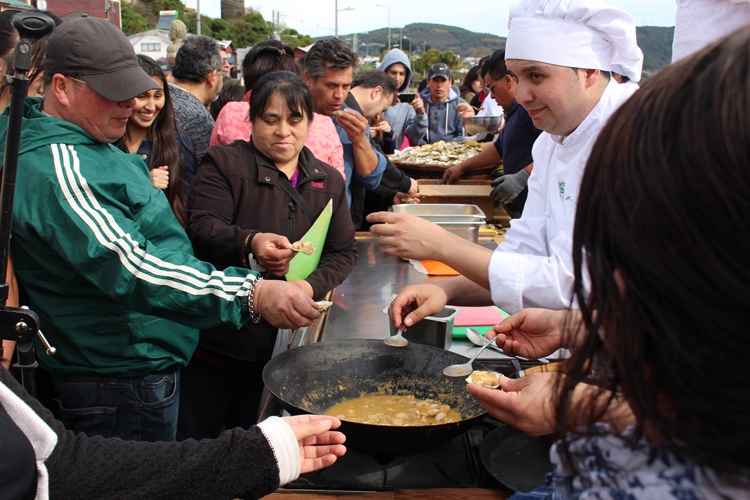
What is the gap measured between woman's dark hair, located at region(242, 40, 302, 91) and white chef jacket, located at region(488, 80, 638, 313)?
2.35 metres

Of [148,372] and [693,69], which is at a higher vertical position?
[693,69]

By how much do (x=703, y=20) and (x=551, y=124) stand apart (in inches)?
31.2

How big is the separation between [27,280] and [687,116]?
1.86m

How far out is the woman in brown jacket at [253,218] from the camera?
2598 mm

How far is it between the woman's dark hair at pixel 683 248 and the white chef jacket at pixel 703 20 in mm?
1817

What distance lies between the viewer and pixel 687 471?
2.20ft

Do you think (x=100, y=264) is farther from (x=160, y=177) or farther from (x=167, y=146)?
(x=167, y=146)

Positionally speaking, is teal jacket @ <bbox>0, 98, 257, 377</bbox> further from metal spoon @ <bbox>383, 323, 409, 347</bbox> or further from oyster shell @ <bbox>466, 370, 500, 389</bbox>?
oyster shell @ <bbox>466, 370, 500, 389</bbox>

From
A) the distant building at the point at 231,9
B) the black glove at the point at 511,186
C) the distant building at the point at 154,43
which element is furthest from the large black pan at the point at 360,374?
the distant building at the point at 231,9

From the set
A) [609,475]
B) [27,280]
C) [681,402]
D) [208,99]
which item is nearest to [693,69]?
[681,402]

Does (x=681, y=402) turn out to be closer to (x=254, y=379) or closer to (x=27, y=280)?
(x=27, y=280)

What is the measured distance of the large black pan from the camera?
1802 millimetres

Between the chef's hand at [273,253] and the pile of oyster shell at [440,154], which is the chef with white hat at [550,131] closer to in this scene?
the chef's hand at [273,253]

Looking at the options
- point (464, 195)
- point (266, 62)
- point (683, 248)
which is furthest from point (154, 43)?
point (683, 248)
